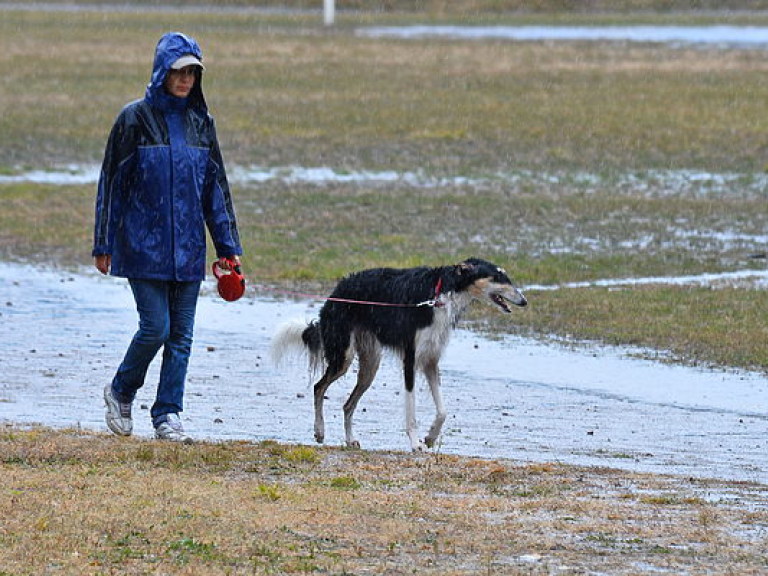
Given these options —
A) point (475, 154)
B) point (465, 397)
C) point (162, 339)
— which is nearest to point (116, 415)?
point (162, 339)

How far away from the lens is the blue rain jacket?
28.7 feet

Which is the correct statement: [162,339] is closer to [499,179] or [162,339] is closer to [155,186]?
[155,186]

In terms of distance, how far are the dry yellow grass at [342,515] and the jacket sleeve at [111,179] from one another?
111cm

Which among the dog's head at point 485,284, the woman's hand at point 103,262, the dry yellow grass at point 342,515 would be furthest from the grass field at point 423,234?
the dog's head at point 485,284

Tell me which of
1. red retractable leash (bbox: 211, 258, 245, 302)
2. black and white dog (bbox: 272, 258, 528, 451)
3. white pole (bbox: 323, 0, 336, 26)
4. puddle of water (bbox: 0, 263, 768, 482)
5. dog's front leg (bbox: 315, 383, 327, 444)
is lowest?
white pole (bbox: 323, 0, 336, 26)

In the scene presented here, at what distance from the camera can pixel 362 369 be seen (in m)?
10.4

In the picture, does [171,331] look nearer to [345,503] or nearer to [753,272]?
[345,503]

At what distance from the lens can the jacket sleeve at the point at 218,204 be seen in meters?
8.99

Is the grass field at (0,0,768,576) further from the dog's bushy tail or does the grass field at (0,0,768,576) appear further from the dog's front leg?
the dog's bushy tail

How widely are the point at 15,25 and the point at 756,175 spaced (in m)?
30.8

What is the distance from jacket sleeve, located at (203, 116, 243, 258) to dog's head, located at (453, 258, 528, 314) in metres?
1.53

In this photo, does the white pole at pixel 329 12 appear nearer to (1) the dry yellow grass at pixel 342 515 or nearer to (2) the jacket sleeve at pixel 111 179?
(2) the jacket sleeve at pixel 111 179

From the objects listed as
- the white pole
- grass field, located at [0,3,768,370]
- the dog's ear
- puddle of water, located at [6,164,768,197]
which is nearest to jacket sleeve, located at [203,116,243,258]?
the dog's ear

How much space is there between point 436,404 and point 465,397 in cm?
186
